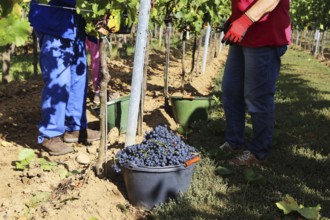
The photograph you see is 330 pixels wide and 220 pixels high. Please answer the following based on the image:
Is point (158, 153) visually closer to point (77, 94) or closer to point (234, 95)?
point (234, 95)

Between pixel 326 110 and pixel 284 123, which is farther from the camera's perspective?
pixel 326 110

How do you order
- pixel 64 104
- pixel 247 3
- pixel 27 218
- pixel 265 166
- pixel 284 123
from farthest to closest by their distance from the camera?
pixel 284 123 → pixel 64 104 → pixel 265 166 → pixel 247 3 → pixel 27 218

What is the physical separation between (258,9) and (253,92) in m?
0.65

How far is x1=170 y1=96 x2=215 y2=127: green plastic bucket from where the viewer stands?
4.20 m

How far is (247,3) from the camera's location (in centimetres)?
295

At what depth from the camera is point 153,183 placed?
239cm

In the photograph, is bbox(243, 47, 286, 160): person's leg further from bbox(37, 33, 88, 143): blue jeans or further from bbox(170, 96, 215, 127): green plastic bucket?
bbox(37, 33, 88, 143): blue jeans

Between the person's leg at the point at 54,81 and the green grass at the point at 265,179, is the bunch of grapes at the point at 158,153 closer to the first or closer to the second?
the green grass at the point at 265,179

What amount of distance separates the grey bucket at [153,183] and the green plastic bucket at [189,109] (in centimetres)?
173

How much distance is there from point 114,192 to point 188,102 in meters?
1.81

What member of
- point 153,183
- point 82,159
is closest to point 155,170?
point 153,183

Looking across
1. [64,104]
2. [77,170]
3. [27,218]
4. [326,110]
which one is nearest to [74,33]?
[64,104]

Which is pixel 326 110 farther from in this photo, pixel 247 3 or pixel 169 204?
pixel 169 204

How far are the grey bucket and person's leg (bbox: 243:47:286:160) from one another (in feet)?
2.92
